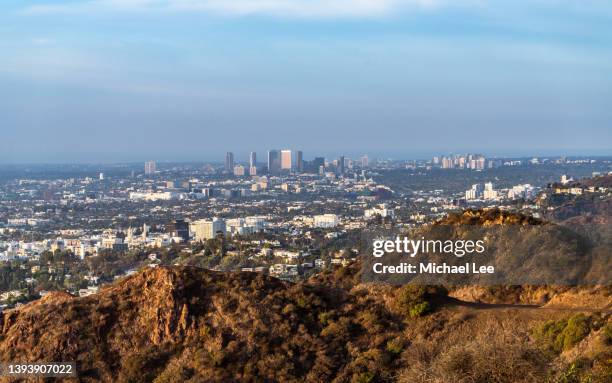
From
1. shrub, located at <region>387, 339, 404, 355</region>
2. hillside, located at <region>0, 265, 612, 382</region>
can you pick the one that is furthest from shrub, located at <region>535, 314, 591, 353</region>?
shrub, located at <region>387, 339, 404, 355</region>

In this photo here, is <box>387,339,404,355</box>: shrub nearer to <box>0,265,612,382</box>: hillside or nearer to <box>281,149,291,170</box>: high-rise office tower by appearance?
<box>0,265,612,382</box>: hillside

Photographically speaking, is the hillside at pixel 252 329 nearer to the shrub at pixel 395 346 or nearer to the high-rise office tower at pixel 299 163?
the shrub at pixel 395 346

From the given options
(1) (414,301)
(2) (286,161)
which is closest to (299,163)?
(2) (286,161)

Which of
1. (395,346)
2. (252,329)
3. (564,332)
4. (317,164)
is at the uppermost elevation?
(564,332)

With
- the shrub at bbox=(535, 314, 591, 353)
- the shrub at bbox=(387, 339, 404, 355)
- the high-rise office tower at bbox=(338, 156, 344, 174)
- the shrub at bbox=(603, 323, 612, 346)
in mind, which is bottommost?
the high-rise office tower at bbox=(338, 156, 344, 174)

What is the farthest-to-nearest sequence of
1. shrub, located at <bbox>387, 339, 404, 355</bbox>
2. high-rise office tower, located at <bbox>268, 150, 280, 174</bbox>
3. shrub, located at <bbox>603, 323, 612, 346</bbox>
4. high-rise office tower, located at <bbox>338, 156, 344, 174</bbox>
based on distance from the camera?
1. high-rise office tower, located at <bbox>268, 150, 280, 174</bbox>
2. high-rise office tower, located at <bbox>338, 156, 344, 174</bbox>
3. shrub, located at <bbox>387, 339, 404, 355</bbox>
4. shrub, located at <bbox>603, 323, 612, 346</bbox>

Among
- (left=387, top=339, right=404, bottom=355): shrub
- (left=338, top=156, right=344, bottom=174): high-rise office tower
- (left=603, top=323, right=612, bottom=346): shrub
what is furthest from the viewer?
(left=338, top=156, right=344, bottom=174): high-rise office tower

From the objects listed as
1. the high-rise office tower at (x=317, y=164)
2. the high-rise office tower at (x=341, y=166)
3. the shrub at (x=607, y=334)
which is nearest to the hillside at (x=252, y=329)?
the shrub at (x=607, y=334)

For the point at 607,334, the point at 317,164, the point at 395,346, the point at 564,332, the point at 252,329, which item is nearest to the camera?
the point at 607,334

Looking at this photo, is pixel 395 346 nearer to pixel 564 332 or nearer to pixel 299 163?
pixel 564 332

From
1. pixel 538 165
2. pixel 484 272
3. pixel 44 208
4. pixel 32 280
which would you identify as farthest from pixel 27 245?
pixel 538 165
